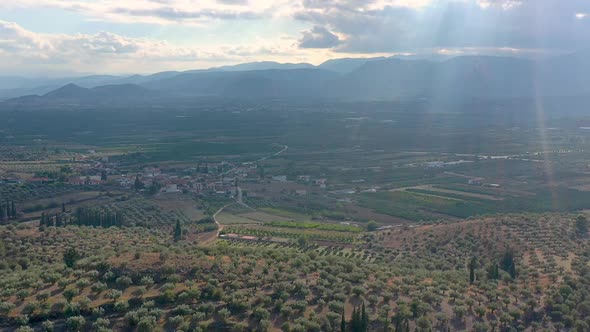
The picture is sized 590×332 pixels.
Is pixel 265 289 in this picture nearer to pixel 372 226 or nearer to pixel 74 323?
pixel 74 323

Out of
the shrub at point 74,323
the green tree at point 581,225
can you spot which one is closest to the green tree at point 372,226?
the green tree at point 581,225

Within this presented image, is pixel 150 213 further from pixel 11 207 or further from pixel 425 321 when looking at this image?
pixel 425 321

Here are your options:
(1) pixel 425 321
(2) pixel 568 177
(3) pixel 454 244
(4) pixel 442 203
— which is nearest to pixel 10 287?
(1) pixel 425 321

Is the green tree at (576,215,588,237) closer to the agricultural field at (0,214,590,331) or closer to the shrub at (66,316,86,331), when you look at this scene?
the agricultural field at (0,214,590,331)

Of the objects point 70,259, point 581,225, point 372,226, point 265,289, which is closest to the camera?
point 265,289

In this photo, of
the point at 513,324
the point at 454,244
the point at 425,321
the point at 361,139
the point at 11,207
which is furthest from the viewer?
the point at 361,139

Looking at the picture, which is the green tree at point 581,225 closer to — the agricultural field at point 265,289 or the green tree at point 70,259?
the agricultural field at point 265,289

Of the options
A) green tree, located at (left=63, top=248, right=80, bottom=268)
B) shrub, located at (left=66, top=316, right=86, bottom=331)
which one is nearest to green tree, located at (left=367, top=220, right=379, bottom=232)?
green tree, located at (left=63, top=248, right=80, bottom=268)

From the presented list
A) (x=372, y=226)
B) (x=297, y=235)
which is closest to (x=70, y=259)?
(x=297, y=235)

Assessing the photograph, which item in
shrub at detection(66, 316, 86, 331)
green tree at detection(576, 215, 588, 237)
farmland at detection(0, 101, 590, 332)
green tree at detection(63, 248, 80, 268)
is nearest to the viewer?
shrub at detection(66, 316, 86, 331)

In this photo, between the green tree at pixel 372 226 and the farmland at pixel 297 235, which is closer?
the farmland at pixel 297 235

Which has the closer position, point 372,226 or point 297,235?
point 297,235
